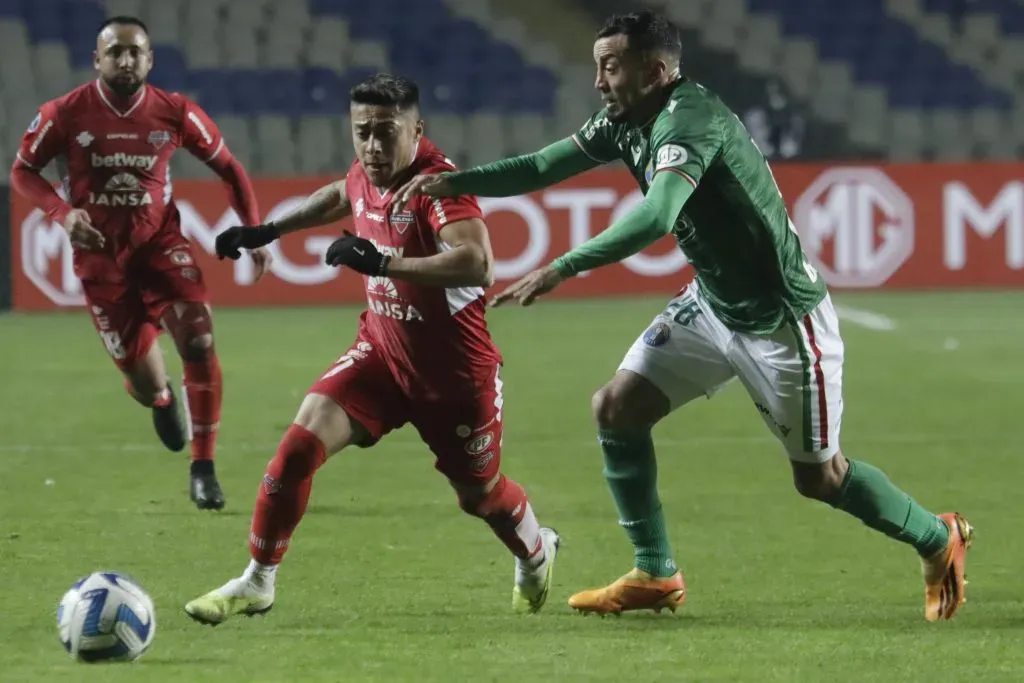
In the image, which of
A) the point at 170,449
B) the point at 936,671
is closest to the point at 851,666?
the point at 936,671

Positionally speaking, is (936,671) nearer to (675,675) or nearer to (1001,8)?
(675,675)

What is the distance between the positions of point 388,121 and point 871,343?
9.98 metres

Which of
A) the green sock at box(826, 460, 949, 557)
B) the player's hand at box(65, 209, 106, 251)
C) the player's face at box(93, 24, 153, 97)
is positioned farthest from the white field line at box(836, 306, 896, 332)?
the green sock at box(826, 460, 949, 557)

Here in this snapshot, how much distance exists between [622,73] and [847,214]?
Answer: 13947mm

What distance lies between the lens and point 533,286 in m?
4.68

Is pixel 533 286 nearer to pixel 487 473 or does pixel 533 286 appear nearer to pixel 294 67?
pixel 487 473

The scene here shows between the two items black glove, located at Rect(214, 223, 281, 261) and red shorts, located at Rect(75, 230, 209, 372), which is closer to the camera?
black glove, located at Rect(214, 223, 281, 261)

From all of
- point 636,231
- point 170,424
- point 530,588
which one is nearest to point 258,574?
point 530,588

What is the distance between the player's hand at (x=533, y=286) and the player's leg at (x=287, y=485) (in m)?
0.88

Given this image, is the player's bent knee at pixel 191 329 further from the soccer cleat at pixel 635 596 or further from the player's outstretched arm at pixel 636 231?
the player's outstretched arm at pixel 636 231

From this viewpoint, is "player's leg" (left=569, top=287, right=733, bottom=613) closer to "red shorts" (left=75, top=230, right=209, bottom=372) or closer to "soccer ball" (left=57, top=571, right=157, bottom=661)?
"soccer ball" (left=57, top=571, right=157, bottom=661)

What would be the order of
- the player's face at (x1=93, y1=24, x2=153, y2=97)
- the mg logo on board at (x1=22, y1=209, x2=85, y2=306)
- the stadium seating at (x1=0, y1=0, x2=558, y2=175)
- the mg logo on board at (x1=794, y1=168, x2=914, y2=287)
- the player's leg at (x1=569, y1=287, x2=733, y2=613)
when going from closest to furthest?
the player's leg at (x1=569, y1=287, x2=733, y2=613), the player's face at (x1=93, y1=24, x2=153, y2=97), the mg logo on board at (x1=22, y1=209, x2=85, y2=306), the mg logo on board at (x1=794, y1=168, x2=914, y2=287), the stadium seating at (x1=0, y1=0, x2=558, y2=175)

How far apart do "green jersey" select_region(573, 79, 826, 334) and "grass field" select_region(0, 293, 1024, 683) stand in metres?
0.96

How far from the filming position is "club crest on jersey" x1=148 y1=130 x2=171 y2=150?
27.0 feet
